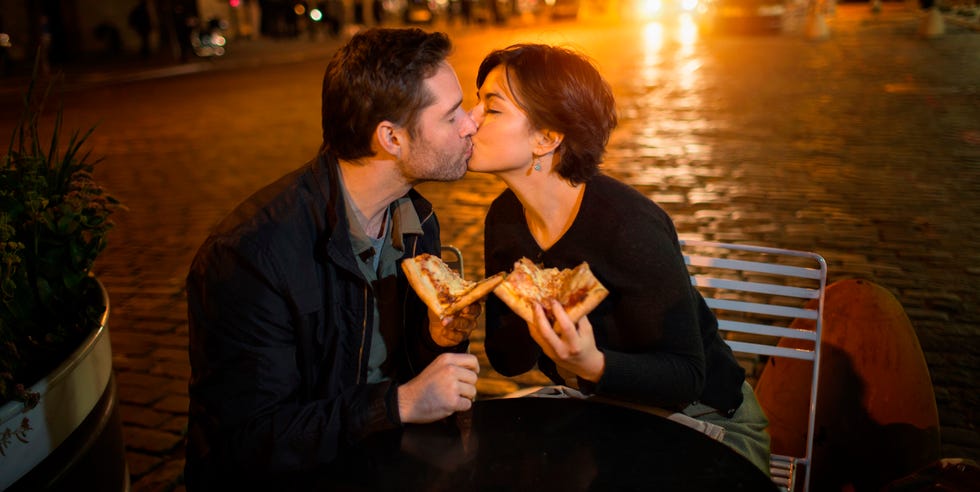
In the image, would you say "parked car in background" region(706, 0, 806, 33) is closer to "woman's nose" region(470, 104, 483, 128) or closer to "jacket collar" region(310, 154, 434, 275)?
"woman's nose" region(470, 104, 483, 128)

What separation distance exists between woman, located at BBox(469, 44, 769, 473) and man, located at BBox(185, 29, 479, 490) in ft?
0.61

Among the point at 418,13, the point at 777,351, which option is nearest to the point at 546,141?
the point at 777,351

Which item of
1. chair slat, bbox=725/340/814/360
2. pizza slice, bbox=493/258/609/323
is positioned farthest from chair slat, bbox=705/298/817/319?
pizza slice, bbox=493/258/609/323

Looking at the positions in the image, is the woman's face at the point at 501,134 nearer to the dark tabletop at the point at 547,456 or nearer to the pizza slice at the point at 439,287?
the pizza slice at the point at 439,287

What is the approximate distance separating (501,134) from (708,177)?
6234 millimetres

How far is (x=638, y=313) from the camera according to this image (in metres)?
2.39

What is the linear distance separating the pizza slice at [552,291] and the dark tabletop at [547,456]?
0.36 m

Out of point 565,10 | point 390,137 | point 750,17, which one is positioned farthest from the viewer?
point 565,10

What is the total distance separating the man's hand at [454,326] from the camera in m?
2.34

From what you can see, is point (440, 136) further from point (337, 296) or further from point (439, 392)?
point (439, 392)

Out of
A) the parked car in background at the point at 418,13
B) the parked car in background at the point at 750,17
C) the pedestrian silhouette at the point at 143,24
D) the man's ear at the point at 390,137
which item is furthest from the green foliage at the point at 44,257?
the parked car in background at the point at 418,13

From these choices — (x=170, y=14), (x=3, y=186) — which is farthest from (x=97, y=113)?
(x=3, y=186)

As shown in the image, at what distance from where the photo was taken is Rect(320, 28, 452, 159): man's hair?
8.13 feet

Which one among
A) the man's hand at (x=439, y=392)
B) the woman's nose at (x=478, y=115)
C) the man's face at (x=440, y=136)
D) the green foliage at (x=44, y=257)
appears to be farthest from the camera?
the woman's nose at (x=478, y=115)
